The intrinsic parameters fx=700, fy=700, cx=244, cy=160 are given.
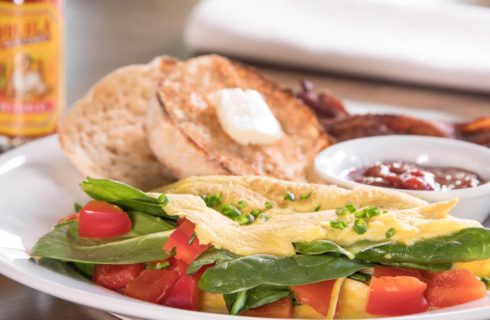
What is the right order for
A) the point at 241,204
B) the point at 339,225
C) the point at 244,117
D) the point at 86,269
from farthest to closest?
the point at 244,117 → the point at 241,204 → the point at 86,269 → the point at 339,225

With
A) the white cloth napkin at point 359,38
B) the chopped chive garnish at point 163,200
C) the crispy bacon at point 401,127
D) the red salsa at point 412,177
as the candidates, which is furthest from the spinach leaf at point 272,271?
the white cloth napkin at point 359,38

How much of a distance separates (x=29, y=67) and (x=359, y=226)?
256cm

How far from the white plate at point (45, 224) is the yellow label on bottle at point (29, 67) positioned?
0.48 metres

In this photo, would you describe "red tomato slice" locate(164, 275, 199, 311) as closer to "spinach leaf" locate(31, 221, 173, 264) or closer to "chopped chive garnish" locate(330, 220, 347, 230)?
"spinach leaf" locate(31, 221, 173, 264)

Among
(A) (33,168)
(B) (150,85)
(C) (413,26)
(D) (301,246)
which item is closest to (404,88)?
(C) (413,26)

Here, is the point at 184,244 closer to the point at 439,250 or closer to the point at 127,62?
the point at 439,250

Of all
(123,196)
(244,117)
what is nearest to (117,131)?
(244,117)

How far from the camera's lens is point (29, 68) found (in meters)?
4.04

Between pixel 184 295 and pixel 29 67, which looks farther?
pixel 29 67

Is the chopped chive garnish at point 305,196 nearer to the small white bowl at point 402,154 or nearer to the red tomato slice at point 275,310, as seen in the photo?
the small white bowl at point 402,154

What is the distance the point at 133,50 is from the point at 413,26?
272 cm

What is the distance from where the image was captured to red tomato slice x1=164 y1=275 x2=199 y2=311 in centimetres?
223

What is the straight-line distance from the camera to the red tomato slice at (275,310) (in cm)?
217

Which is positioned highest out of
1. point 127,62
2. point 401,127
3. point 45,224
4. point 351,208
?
point 351,208
